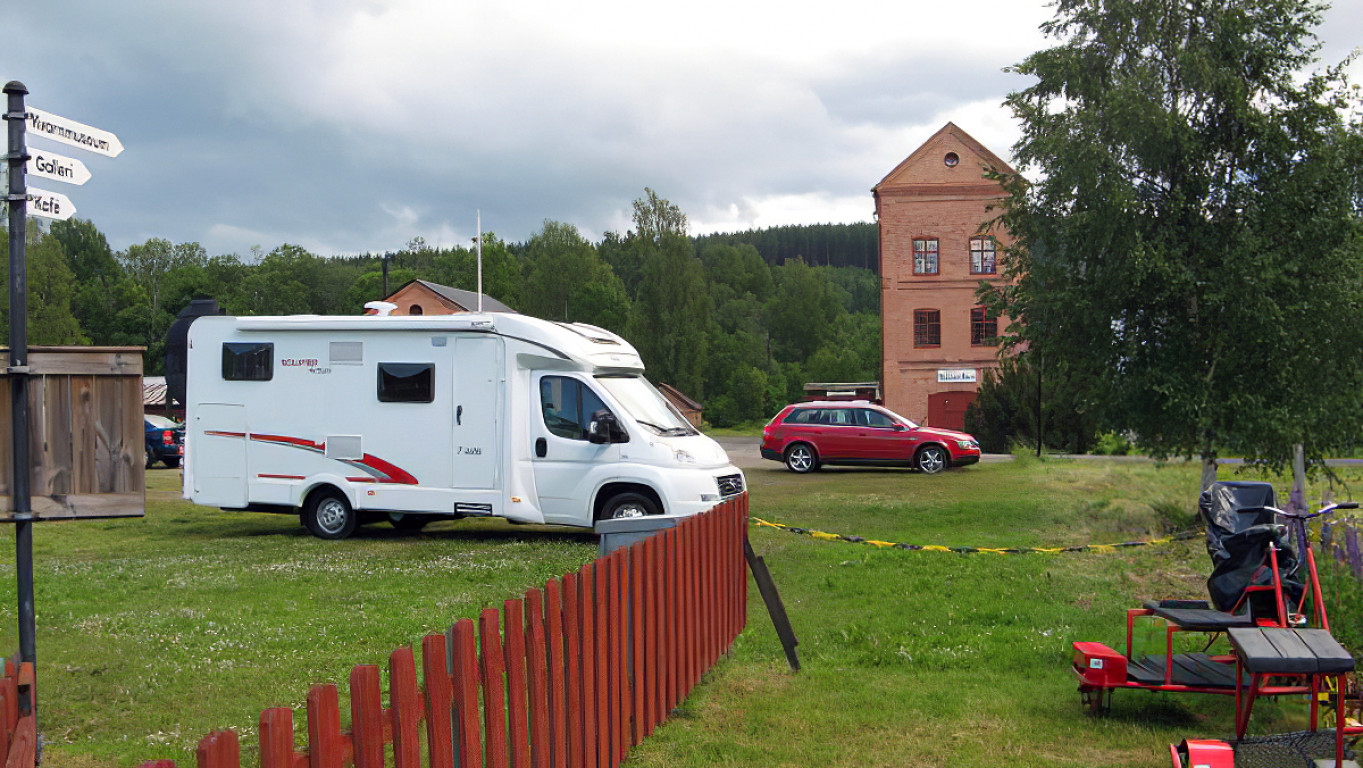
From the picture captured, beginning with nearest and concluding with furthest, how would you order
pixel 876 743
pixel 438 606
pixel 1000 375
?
pixel 876 743 < pixel 438 606 < pixel 1000 375

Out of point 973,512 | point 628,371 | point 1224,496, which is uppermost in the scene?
point 628,371

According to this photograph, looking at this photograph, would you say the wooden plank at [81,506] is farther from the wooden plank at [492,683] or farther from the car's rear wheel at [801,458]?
the car's rear wheel at [801,458]

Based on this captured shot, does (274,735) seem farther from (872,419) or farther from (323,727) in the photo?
(872,419)

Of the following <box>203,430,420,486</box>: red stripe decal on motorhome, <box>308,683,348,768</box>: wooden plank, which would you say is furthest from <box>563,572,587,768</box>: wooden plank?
<box>203,430,420,486</box>: red stripe decal on motorhome

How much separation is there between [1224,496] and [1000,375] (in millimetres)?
32292

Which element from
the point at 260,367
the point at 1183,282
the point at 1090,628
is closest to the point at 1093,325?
the point at 1183,282

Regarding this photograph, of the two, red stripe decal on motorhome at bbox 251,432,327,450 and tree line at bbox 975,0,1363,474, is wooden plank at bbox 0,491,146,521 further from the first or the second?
tree line at bbox 975,0,1363,474

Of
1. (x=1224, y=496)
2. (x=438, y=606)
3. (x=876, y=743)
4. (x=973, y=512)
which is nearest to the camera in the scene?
(x=876, y=743)

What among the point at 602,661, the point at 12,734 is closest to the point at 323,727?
the point at 12,734

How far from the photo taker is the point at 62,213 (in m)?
4.89

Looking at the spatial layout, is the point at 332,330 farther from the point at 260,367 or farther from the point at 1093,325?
the point at 1093,325

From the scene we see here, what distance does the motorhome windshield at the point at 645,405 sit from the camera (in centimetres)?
1283

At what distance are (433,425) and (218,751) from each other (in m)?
11.0

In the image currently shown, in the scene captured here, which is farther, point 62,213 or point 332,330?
point 332,330
